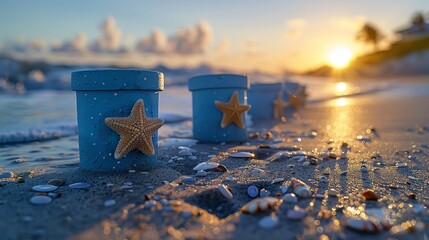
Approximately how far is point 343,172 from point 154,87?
1722mm

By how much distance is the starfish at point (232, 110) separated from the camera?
4262mm

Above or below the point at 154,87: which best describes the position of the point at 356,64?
above

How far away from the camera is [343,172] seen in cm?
271

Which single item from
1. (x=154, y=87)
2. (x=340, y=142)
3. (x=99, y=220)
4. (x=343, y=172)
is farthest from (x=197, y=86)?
(x=99, y=220)

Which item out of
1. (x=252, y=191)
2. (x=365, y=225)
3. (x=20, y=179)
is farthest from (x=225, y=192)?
(x=20, y=179)

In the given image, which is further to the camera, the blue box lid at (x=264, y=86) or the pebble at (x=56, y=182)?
the blue box lid at (x=264, y=86)

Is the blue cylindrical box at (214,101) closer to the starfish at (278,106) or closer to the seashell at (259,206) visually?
the seashell at (259,206)

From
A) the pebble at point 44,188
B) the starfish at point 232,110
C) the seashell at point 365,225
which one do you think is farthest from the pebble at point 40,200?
the starfish at point 232,110

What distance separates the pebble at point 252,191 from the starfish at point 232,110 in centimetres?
210

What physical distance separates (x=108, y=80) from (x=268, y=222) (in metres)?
1.66

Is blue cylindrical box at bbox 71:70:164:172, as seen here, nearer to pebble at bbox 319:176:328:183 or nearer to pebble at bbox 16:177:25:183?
pebble at bbox 16:177:25:183

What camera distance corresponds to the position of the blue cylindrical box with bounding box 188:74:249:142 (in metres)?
4.37

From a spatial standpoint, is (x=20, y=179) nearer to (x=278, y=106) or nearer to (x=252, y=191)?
(x=252, y=191)

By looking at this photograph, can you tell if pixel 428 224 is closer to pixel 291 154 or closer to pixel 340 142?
pixel 291 154
